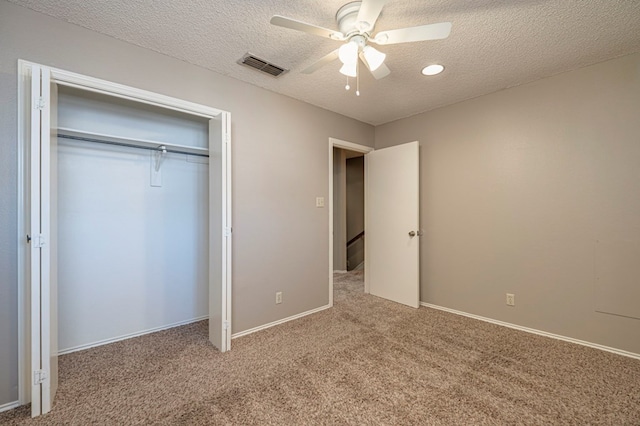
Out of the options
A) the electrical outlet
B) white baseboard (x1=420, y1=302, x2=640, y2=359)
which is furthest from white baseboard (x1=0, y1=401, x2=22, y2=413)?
the electrical outlet

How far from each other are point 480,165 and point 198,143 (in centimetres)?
319

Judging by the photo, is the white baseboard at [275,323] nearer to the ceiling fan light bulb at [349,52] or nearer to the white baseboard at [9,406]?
the white baseboard at [9,406]

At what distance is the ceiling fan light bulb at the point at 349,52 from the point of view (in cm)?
168

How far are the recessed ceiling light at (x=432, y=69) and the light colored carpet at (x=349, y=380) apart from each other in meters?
2.53

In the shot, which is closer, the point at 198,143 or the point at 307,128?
the point at 198,143

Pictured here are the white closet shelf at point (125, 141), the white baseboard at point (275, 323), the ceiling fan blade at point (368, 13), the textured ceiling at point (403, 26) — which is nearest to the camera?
the ceiling fan blade at point (368, 13)

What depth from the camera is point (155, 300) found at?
2797mm

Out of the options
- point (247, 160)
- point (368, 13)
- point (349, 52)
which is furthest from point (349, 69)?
point (247, 160)

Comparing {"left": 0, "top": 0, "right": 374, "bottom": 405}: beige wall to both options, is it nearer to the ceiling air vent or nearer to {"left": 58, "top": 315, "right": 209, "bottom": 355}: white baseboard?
the ceiling air vent

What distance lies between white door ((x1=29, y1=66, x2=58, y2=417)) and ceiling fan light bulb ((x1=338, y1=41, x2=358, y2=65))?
1832mm

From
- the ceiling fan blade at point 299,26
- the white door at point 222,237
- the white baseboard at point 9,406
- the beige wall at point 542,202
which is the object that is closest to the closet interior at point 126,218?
the white door at point 222,237

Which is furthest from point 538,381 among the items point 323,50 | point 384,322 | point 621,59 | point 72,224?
point 72,224

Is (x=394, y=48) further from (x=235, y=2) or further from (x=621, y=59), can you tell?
(x=621, y=59)

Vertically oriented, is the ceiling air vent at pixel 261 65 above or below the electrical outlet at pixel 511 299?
above
